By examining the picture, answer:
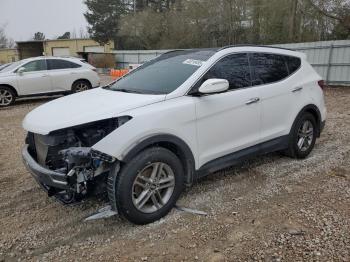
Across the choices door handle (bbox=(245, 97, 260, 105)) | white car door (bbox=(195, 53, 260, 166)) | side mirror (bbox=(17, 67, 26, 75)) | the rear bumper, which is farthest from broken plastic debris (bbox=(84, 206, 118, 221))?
side mirror (bbox=(17, 67, 26, 75))

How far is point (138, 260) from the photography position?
3086 millimetres

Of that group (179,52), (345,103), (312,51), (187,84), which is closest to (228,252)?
(187,84)

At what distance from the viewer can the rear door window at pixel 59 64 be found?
40.5 ft

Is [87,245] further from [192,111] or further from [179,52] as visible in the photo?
[179,52]

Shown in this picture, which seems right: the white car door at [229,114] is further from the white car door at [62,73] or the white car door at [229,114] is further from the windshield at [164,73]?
the white car door at [62,73]

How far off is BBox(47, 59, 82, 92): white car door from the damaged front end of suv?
29.7ft

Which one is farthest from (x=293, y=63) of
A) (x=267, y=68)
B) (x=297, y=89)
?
(x=267, y=68)

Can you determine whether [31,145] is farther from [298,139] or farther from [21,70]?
[21,70]

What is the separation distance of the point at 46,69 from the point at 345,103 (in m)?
9.82

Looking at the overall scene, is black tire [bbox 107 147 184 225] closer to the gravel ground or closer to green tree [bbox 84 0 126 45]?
the gravel ground

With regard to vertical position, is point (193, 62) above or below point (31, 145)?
above

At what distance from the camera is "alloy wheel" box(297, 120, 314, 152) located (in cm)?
541

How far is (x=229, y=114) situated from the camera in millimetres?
4203

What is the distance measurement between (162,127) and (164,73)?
1.05 m
